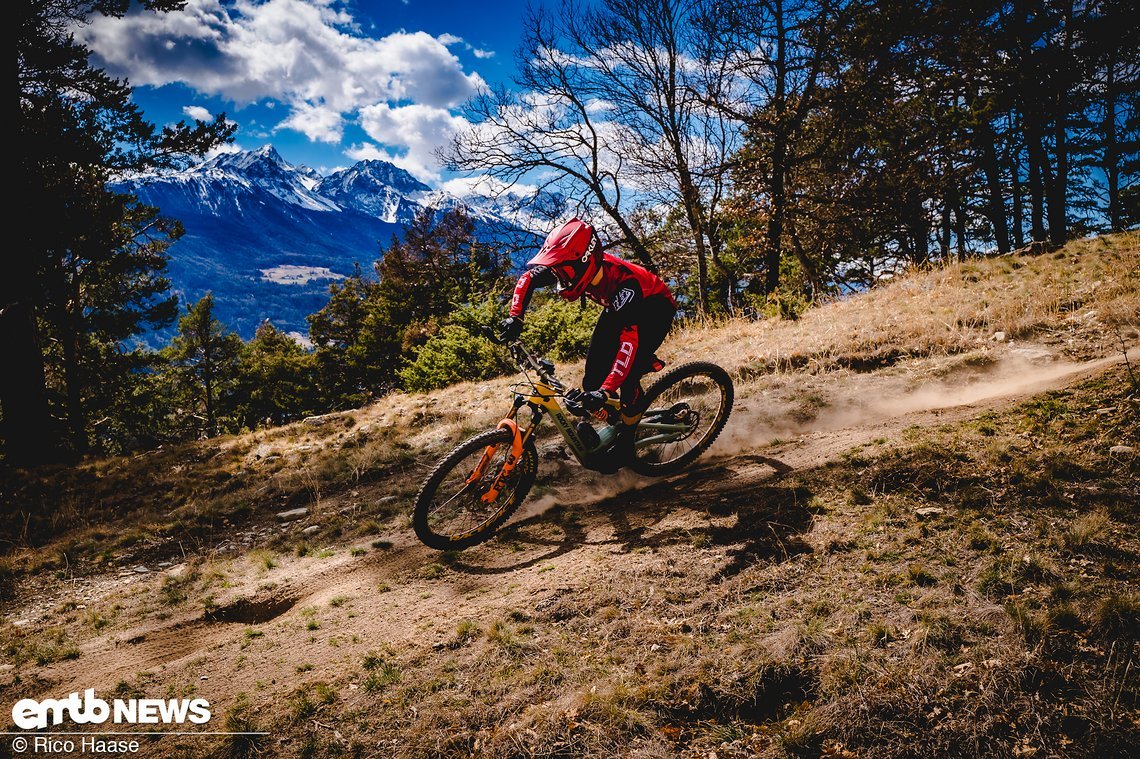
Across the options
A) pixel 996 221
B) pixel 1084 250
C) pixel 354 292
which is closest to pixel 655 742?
pixel 1084 250

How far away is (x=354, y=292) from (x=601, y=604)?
5335 centimetres

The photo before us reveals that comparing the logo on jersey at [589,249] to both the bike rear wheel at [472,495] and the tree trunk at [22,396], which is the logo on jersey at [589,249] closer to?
the bike rear wheel at [472,495]

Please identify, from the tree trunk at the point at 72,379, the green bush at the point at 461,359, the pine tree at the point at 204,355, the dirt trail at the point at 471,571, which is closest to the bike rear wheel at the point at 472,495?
the dirt trail at the point at 471,571

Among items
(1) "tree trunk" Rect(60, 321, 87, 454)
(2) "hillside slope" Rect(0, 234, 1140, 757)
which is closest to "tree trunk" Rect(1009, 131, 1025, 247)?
(2) "hillside slope" Rect(0, 234, 1140, 757)

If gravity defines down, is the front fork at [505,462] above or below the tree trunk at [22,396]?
below

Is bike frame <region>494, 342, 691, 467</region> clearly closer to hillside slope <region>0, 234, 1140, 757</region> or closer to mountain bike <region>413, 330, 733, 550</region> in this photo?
mountain bike <region>413, 330, 733, 550</region>

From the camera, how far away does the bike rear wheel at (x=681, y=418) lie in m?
6.05

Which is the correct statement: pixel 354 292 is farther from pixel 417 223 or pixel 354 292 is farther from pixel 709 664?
pixel 709 664

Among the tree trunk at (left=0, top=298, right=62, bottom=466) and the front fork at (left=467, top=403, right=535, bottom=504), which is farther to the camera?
the tree trunk at (left=0, top=298, right=62, bottom=466)

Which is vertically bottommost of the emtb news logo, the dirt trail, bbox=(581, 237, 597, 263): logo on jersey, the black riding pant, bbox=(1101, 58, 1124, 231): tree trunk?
the emtb news logo

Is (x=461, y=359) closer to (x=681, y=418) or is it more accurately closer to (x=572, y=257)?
(x=681, y=418)

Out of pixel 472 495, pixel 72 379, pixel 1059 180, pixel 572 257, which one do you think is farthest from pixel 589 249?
pixel 1059 180

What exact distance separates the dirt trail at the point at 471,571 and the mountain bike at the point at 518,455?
0.25 metres

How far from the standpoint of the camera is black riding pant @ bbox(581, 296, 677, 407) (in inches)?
215
